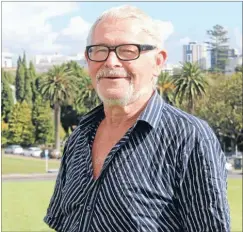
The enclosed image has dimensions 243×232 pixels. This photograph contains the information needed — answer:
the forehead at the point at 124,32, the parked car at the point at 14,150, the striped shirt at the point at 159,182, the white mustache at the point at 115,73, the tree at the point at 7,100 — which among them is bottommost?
the parked car at the point at 14,150

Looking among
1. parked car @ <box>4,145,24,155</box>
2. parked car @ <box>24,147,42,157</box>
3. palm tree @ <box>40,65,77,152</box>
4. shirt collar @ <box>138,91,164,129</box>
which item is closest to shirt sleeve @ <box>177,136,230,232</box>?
shirt collar @ <box>138,91,164,129</box>

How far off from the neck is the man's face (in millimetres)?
41

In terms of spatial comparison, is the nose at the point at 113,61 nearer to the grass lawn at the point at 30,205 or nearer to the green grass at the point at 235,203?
the grass lawn at the point at 30,205

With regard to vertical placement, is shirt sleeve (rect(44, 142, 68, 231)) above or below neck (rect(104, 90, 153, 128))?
below

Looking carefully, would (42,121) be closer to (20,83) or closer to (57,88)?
(57,88)

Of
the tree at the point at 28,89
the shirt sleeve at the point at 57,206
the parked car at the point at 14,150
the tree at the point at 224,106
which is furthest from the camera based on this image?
the tree at the point at 28,89

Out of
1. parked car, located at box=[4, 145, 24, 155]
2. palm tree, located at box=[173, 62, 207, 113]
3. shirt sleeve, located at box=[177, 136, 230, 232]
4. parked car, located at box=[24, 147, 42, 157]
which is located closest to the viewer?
shirt sleeve, located at box=[177, 136, 230, 232]

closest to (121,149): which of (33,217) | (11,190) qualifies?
(33,217)

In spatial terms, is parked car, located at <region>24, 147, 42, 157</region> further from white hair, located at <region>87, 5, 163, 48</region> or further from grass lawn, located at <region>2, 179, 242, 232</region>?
white hair, located at <region>87, 5, 163, 48</region>

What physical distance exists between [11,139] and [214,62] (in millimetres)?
55020

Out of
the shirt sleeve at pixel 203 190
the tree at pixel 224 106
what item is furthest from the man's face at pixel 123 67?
the tree at pixel 224 106

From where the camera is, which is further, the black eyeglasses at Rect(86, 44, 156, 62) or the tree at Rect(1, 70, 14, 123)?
the tree at Rect(1, 70, 14, 123)

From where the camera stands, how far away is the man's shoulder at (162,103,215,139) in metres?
2.33

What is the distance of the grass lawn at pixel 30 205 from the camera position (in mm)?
13906
